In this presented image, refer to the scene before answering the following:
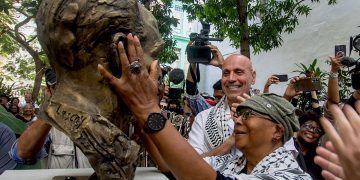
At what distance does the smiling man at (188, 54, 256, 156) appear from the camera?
2.82 m

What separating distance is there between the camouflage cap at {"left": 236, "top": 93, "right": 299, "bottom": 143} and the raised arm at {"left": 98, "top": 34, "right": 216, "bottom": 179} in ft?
1.91

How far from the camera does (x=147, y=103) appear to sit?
1.58 m

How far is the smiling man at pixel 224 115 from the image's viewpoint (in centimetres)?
282

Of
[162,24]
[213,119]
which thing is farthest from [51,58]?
[162,24]

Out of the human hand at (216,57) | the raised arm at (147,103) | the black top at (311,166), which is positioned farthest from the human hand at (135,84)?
the black top at (311,166)

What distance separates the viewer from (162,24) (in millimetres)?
9297

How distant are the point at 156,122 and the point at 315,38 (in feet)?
39.3

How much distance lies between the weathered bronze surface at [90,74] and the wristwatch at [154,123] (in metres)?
0.13

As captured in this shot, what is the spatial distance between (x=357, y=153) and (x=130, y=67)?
2.53 feet

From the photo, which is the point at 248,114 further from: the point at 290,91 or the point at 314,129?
the point at 314,129

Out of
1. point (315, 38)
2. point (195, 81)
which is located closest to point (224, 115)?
point (195, 81)

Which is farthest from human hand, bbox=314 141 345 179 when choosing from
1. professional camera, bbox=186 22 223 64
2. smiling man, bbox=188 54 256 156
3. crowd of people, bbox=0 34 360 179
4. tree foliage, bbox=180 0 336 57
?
tree foliage, bbox=180 0 336 57

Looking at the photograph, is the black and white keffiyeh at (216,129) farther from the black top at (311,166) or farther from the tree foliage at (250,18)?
the tree foliage at (250,18)

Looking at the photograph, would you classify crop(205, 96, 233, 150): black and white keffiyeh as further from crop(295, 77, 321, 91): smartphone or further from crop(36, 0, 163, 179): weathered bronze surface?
crop(295, 77, 321, 91): smartphone
